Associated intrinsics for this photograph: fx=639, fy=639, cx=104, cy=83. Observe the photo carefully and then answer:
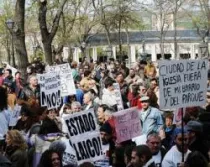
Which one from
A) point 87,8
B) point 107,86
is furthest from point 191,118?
point 87,8

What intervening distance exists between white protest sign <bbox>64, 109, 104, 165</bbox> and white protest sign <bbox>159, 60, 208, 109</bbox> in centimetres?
103

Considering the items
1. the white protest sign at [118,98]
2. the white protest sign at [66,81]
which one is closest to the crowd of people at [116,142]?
the white protest sign at [66,81]

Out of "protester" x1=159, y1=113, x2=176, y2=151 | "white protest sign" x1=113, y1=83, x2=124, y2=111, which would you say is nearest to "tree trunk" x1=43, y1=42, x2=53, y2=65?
"white protest sign" x1=113, y1=83, x2=124, y2=111

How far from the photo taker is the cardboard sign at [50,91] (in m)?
11.4

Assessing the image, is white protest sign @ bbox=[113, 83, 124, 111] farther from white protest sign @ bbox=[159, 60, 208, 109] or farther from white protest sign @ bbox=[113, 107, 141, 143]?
white protest sign @ bbox=[159, 60, 208, 109]

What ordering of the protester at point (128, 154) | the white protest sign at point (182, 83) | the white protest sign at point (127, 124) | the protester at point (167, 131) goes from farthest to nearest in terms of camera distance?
the protester at point (167, 131) < the white protest sign at point (127, 124) < the white protest sign at point (182, 83) < the protester at point (128, 154)

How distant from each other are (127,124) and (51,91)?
3062mm

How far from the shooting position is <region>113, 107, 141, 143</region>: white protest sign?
8836 millimetres

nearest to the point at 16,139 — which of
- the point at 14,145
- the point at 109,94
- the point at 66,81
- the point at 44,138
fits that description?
the point at 14,145

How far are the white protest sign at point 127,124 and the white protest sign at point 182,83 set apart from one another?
0.65m

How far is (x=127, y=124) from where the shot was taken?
8938mm

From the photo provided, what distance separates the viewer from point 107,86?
14695 millimetres

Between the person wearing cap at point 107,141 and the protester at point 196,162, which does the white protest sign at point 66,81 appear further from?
the protester at point 196,162

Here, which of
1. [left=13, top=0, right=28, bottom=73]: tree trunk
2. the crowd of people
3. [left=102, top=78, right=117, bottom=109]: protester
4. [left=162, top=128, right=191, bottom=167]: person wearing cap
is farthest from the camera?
[left=13, top=0, right=28, bottom=73]: tree trunk
